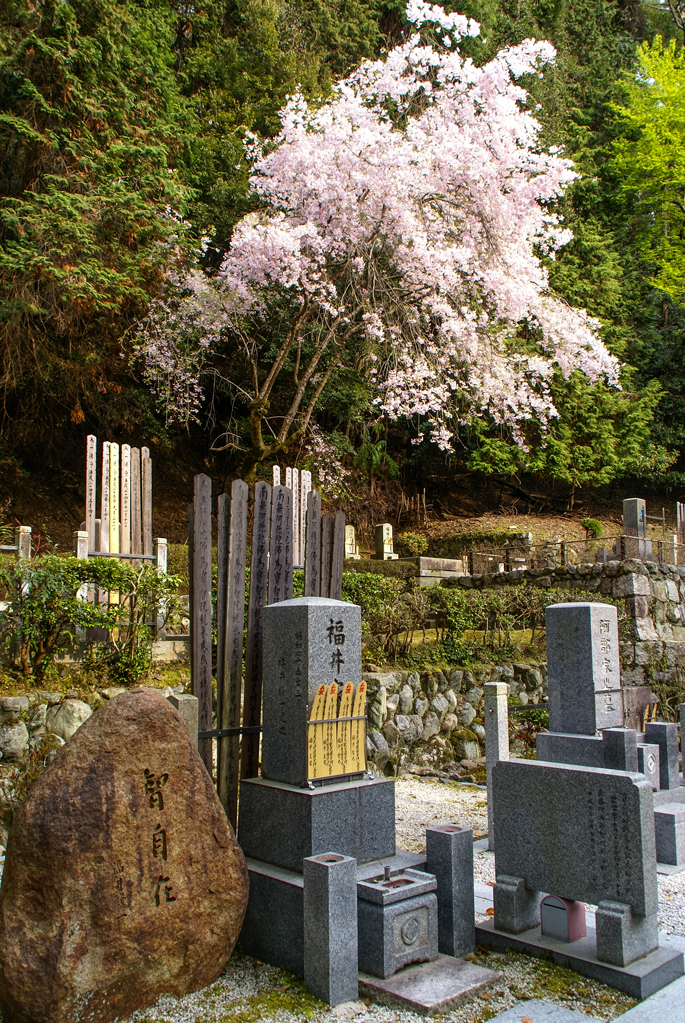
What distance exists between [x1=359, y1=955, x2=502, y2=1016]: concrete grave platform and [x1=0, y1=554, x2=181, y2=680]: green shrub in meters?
3.83

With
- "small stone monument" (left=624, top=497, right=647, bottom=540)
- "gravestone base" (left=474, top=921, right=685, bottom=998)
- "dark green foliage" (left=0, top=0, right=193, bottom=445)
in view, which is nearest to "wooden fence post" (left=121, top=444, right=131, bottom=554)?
"dark green foliage" (left=0, top=0, right=193, bottom=445)

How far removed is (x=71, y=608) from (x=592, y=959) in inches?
181

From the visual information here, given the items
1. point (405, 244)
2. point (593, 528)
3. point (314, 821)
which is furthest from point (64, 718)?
point (593, 528)

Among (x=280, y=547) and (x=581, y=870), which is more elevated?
(x=280, y=547)

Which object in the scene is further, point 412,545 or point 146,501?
point 412,545

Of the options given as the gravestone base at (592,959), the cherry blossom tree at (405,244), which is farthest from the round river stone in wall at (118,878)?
the cherry blossom tree at (405,244)

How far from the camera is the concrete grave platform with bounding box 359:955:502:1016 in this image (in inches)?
130

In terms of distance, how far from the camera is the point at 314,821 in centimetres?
379

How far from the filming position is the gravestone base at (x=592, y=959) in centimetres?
353

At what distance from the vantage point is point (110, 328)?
46.0 ft

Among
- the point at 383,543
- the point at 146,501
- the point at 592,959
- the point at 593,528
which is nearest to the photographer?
the point at 592,959

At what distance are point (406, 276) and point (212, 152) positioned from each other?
20.0ft

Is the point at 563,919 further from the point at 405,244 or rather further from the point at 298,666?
the point at 405,244

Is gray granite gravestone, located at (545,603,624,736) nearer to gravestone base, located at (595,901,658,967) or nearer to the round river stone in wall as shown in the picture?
gravestone base, located at (595,901,658,967)
